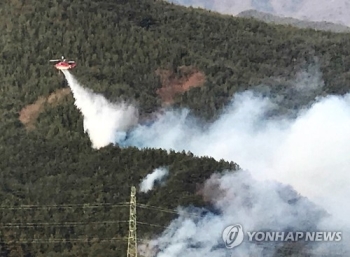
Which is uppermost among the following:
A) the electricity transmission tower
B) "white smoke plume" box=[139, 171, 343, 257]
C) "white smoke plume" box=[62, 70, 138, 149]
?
"white smoke plume" box=[62, 70, 138, 149]

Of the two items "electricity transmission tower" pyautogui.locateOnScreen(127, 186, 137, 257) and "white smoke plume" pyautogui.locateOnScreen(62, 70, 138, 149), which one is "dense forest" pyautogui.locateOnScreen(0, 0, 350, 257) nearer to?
"white smoke plume" pyautogui.locateOnScreen(62, 70, 138, 149)

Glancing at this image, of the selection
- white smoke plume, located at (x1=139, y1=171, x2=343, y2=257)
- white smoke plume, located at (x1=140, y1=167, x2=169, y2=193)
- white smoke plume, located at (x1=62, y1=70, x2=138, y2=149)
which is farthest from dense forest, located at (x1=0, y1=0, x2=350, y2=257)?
white smoke plume, located at (x1=139, y1=171, x2=343, y2=257)

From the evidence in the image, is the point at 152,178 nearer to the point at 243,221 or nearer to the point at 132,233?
the point at 243,221

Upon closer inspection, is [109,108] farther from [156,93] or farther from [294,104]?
[294,104]

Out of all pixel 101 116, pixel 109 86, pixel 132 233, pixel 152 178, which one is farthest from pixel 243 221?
pixel 109 86

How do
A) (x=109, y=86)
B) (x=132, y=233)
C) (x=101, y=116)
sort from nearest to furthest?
(x=132, y=233), (x=101, y=116), (x=109, y=86)

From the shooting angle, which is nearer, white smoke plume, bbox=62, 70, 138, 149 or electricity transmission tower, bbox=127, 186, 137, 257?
electricity transmission tower, bbox=127, 186, 137, 257
